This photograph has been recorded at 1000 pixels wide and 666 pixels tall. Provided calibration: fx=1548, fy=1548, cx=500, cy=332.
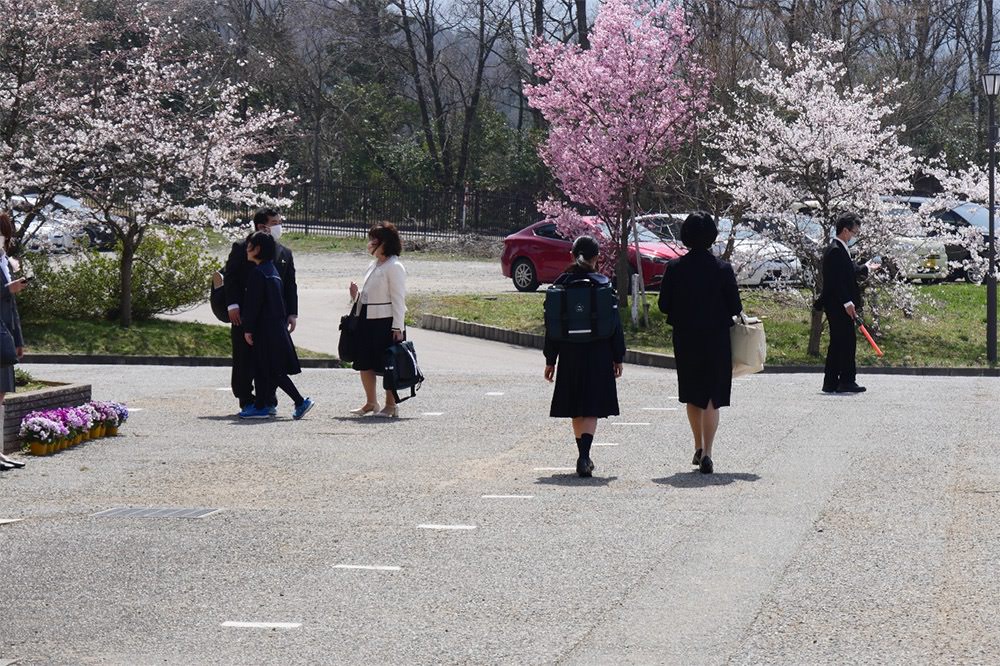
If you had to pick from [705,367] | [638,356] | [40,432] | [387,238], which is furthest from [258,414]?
[638,356]

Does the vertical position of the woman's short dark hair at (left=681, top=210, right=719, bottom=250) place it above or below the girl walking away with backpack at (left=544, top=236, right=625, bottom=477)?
above

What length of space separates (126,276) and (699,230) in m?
13.1

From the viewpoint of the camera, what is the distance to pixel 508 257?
29594mm

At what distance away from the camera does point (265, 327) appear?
13117 millimetres

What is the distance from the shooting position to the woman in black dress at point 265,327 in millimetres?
13000

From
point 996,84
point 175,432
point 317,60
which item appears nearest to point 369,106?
point 317,60

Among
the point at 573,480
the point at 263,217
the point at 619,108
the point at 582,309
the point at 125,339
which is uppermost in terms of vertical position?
the point at 619,108

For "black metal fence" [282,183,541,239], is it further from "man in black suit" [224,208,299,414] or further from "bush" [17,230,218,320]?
"man in black suit" [224,208,299,414]

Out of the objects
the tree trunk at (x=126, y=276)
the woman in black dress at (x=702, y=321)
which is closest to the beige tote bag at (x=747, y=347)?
the woman in black dress at (x=702, y=321)

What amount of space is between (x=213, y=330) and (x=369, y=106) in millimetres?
27713

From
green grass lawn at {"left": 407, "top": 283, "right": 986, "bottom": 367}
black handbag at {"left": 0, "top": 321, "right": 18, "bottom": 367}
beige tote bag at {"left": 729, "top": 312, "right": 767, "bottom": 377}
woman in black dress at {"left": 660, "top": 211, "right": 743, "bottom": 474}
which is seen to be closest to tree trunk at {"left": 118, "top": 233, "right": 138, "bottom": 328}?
green grass lawn at {"left": 407, "top": 283, "right": 986, "bottom": 367}

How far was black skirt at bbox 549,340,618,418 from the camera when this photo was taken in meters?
9.87

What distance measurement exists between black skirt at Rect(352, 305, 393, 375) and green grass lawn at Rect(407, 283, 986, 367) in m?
8.81

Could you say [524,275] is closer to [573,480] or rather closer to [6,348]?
[6,348]
